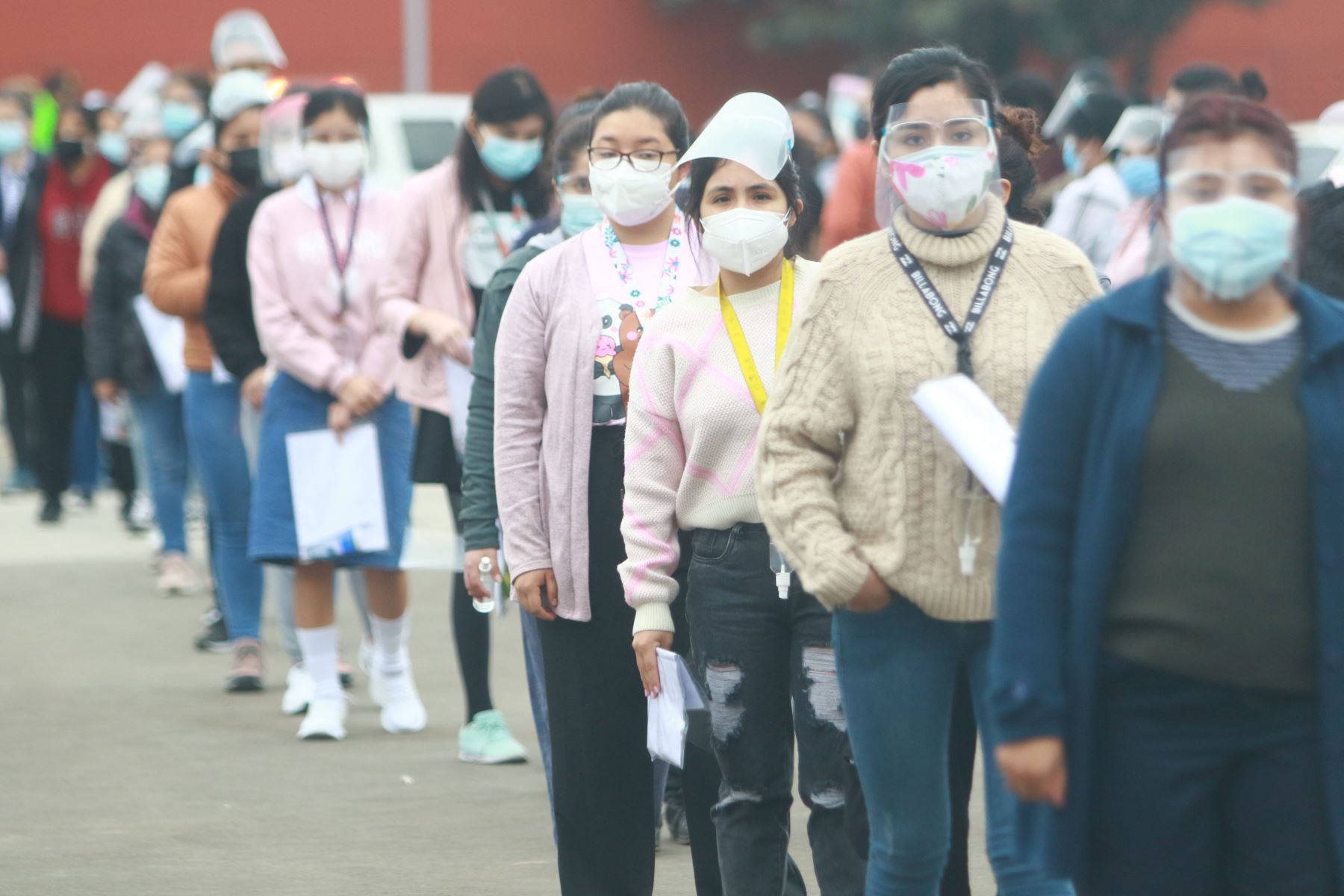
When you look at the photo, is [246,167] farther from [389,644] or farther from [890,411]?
[890,411]

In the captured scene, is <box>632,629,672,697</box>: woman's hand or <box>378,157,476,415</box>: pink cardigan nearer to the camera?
<box>632,629,672,697</box>: woman's hand

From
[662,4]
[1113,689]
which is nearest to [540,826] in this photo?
[1113,689]

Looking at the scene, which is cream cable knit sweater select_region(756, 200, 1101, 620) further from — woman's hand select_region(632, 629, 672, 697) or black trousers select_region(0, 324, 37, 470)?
black trousers select_region(0, 324, 37, 470)

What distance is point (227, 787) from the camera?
7004 mm

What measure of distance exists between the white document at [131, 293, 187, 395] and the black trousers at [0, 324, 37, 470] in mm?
3553

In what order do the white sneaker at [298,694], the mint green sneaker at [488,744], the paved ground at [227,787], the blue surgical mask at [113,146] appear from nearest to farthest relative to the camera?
the paved ground at [227,787], the mint green sneaker at [488,744], the white sneaker at [298,694], the blue surgical mask at [113,146]

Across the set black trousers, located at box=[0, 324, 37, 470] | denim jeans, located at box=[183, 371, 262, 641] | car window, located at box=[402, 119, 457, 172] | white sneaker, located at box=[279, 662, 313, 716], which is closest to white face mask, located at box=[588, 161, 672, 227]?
white sneaker, located at box=[279, 662, 313, 716]

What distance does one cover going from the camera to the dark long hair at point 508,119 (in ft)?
23.0

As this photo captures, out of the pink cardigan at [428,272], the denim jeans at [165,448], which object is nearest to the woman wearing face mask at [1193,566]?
the pink cardigan at [428,272]

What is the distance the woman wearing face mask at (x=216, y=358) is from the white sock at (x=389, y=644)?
3.58 ft

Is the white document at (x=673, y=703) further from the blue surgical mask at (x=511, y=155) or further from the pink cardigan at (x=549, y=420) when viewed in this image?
the blue surgical mask at (x=511, y=155)

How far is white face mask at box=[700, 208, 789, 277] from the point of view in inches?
180

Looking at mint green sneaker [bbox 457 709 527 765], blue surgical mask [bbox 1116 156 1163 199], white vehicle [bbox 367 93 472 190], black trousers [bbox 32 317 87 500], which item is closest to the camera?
mint green sneaker [bbox 457 709 527 765]

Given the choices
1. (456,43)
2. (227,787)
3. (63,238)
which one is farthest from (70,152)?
(456,43)
